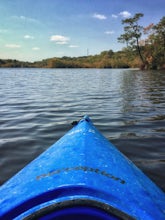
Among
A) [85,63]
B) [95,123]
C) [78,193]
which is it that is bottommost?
[95,123]

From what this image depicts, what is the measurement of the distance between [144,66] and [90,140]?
1921 inches

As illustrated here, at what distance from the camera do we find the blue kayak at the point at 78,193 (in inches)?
54.7

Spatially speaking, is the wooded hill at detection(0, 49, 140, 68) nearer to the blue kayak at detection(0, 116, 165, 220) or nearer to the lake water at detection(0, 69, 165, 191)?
the lake water at detection(0, 69, 165, 191)

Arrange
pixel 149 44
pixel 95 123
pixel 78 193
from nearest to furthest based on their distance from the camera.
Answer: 1. pixel 78 193
2. pixel 95 123
3. pixel 149 44

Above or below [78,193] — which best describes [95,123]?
below

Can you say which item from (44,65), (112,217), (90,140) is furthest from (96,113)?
(44,65)

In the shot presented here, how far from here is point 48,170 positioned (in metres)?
1.97

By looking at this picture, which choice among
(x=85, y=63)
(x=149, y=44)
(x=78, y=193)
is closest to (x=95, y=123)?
(x=78, y=193)

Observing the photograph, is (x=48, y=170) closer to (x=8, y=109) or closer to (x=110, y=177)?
(x=110, y=177)

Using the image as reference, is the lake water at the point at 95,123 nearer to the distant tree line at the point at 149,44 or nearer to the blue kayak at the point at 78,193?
the blue kayak at the point at 78,193

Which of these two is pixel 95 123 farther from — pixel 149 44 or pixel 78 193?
pixel 149 44

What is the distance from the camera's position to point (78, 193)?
4.99 feet

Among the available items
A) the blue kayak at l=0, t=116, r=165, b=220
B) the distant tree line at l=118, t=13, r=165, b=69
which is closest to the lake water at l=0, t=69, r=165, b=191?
the blue kayak at l=0, t=116, r=165, b=220

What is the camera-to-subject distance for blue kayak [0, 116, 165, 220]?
1.39 meters
